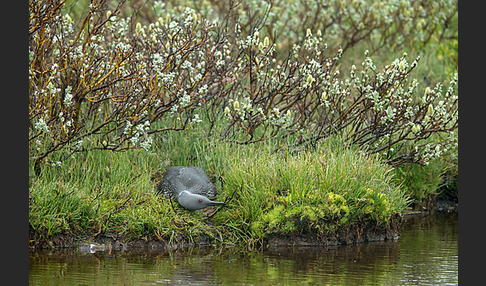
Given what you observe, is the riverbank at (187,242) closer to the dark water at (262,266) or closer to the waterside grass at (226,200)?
the waterside grass at (226,200)

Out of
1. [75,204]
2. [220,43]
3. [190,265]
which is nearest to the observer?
[190,265]

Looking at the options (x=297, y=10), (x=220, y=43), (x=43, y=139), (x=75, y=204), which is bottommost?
(x=75, y=204)

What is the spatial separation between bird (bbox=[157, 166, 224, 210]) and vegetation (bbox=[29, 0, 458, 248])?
0.17 metres

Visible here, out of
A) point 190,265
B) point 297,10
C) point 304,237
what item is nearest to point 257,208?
point 304,237

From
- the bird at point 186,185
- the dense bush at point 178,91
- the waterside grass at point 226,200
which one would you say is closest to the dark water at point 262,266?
the waterside grass at point 226,200

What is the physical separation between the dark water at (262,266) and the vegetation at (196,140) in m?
0.48

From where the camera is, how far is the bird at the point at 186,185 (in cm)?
1007

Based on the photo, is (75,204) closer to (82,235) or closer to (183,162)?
(82,235)

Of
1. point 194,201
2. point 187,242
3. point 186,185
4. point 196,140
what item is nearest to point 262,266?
point 187,242

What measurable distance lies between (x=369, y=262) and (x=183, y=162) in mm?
3325

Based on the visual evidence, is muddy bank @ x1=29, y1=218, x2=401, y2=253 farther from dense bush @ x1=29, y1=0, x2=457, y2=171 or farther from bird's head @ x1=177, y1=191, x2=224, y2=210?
dense bush @ x1=29, y1=0, x2=457, y2=171

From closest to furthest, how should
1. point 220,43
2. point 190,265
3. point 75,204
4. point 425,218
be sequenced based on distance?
point 190,265, point 75,204, point 220,43, point 425,218

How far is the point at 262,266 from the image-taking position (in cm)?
873

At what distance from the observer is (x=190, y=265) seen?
28.8ft
